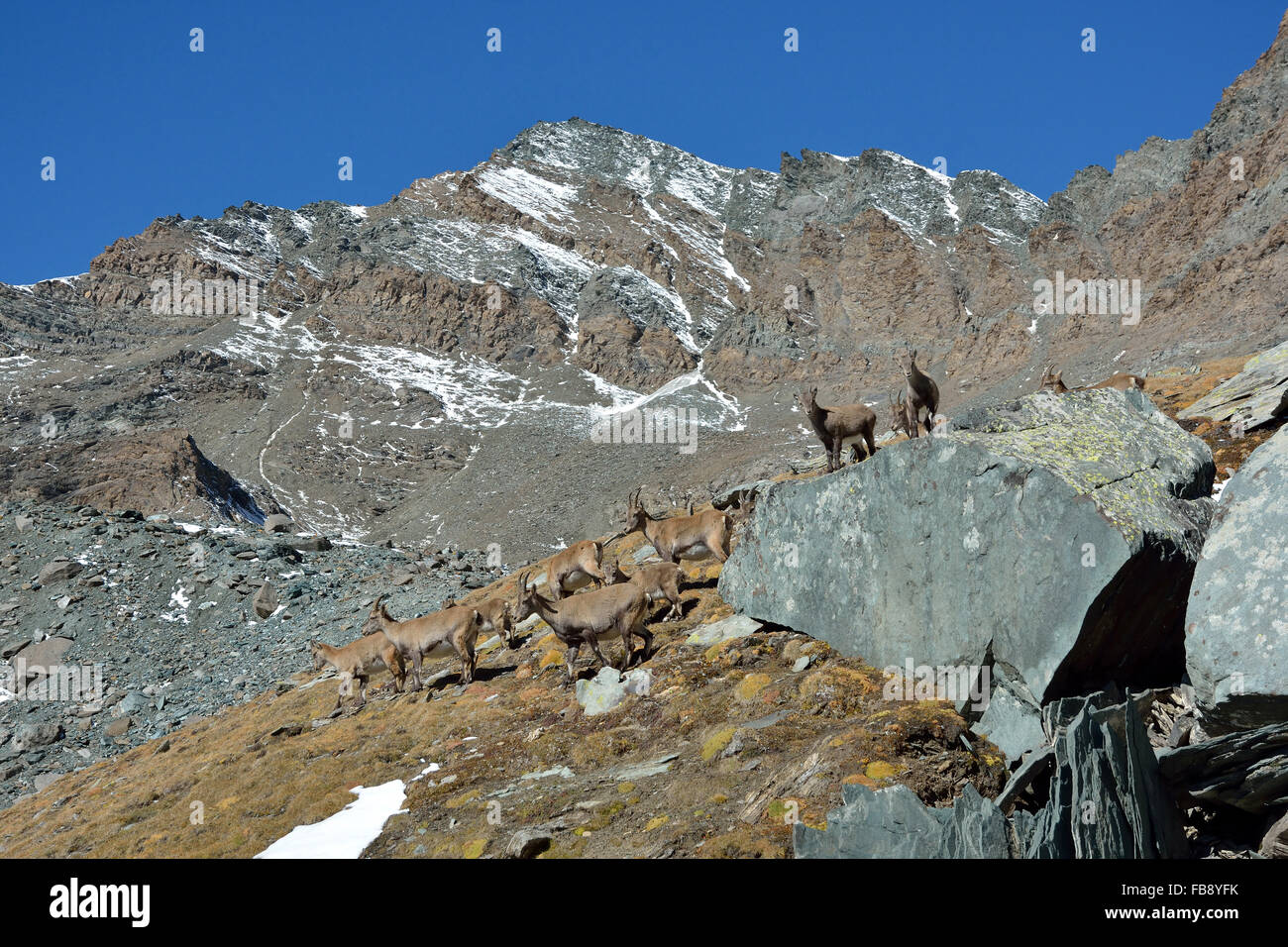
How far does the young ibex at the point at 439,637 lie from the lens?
19672 millimetres

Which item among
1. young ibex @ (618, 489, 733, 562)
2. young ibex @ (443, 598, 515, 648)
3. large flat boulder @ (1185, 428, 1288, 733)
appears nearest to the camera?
large flat boulder @ (1185, 428, 1288, 733)

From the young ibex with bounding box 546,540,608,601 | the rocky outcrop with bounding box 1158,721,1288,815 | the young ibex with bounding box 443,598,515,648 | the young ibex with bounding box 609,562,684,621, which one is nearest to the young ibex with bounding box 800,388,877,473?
the young ibex with bounding box 609,562,684,621

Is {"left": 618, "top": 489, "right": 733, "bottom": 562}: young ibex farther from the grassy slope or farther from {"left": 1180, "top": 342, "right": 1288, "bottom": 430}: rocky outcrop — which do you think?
{"left": 1180, "top": 342, "right": 1288, "bottom": 430}: rocky outcrop

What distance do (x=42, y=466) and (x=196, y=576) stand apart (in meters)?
93.0

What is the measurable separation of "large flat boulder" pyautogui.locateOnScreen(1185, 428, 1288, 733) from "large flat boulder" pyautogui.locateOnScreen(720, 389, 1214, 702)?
31.3 inches

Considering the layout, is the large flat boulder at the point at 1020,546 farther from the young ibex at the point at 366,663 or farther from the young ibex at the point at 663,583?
the young ibex at the point at 366,663

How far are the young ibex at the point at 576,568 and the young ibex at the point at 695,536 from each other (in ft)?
4.83

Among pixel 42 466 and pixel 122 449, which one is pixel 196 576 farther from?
pixel 42 466

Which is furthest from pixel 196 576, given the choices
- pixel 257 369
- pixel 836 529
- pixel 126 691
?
pixel 257 369

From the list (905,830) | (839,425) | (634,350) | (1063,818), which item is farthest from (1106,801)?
(634,350)

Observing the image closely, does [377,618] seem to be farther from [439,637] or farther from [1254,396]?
[1254,396]

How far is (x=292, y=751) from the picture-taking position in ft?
57.0

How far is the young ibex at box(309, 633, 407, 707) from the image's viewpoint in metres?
20.9

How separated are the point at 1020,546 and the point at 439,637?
45.5 ft
